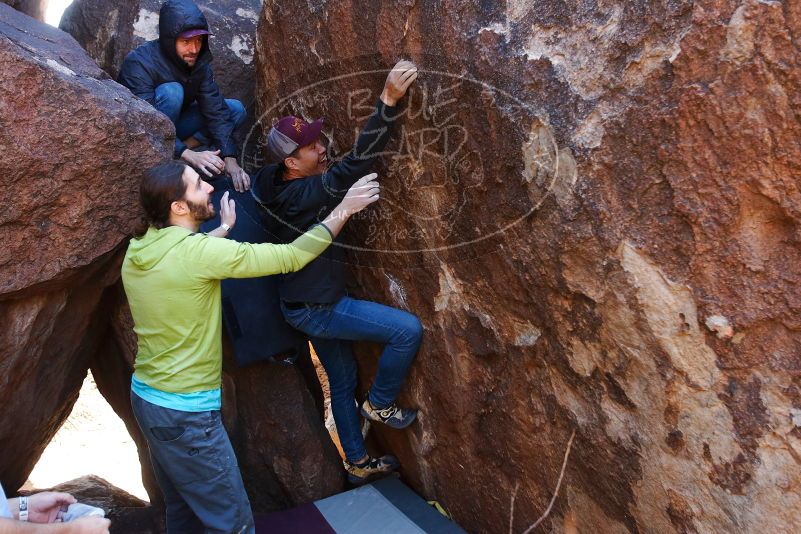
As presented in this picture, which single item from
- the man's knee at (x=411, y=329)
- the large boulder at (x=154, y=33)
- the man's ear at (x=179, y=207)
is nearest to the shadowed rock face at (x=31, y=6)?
the large boulder at (x=154, y=33)

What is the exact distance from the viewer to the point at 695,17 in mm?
1832

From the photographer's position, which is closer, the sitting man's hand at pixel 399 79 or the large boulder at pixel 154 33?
the sitting man's hand at pixel 399 79

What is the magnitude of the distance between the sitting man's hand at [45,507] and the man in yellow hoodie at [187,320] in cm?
51

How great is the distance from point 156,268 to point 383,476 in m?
1.57

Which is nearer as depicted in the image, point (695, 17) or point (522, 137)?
point (695, 17)

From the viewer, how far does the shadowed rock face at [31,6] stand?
4164mm

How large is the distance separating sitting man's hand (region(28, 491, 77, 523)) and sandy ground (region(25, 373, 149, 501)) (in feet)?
14.1

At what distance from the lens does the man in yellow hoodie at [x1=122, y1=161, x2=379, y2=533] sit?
90.2 inches

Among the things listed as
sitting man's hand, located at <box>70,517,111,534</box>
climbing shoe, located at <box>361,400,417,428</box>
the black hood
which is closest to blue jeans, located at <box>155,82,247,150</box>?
the black hood

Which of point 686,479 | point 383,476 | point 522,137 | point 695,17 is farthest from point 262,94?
point 686,479

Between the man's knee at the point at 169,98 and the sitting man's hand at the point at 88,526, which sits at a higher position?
the man's knee at the point at 169,98

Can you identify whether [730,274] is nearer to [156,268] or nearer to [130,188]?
[156,268]

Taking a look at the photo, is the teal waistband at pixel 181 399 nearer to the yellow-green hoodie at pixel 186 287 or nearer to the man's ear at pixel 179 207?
the yellow-green hoodie at pixel 186 287

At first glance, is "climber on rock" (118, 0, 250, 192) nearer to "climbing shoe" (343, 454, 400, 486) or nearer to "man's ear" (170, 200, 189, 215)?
"man's ear" (170, 200, 189, 215)
